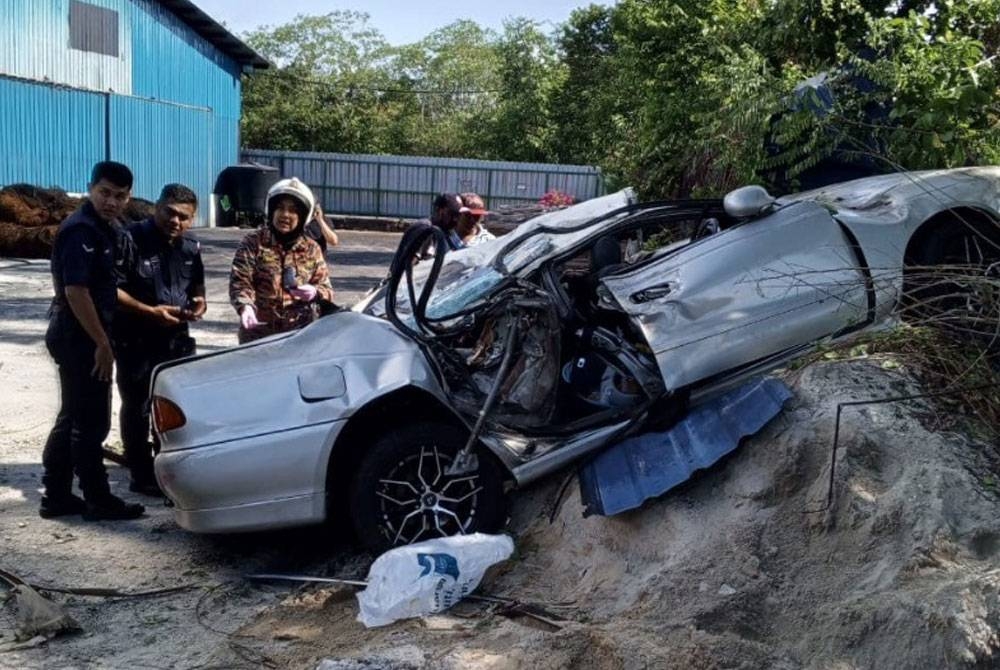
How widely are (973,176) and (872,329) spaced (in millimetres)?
1295

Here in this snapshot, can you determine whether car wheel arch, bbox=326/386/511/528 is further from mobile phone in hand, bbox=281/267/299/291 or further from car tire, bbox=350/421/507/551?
mobile phone in hand, bbox=281/267/299/291

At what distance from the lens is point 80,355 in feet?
18.9

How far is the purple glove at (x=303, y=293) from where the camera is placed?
21.3ft

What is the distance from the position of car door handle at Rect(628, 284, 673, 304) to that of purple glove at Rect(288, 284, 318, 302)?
2.11 metres

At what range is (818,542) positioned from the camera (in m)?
4.47

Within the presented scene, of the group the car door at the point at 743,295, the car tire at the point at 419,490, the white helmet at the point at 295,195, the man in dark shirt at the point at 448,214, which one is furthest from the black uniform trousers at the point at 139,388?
the car door at the point at 743,295

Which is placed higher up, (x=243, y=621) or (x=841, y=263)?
(x=841, y=263)

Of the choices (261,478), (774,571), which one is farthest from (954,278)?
(261,478)

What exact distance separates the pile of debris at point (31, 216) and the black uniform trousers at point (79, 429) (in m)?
12.4

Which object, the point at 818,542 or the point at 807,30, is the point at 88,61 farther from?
the point at 818,542

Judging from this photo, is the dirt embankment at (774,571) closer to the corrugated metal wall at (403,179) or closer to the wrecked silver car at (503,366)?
the wrecked silver car at (503,366)

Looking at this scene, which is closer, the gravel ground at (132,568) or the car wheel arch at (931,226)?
the gravel ground at (132,568)

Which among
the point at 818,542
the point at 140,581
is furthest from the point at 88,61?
the point at 818,542

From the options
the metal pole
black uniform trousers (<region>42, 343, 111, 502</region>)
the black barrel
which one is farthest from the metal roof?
black uniform trousers (<region>42, 343, 111, 502</region>)
